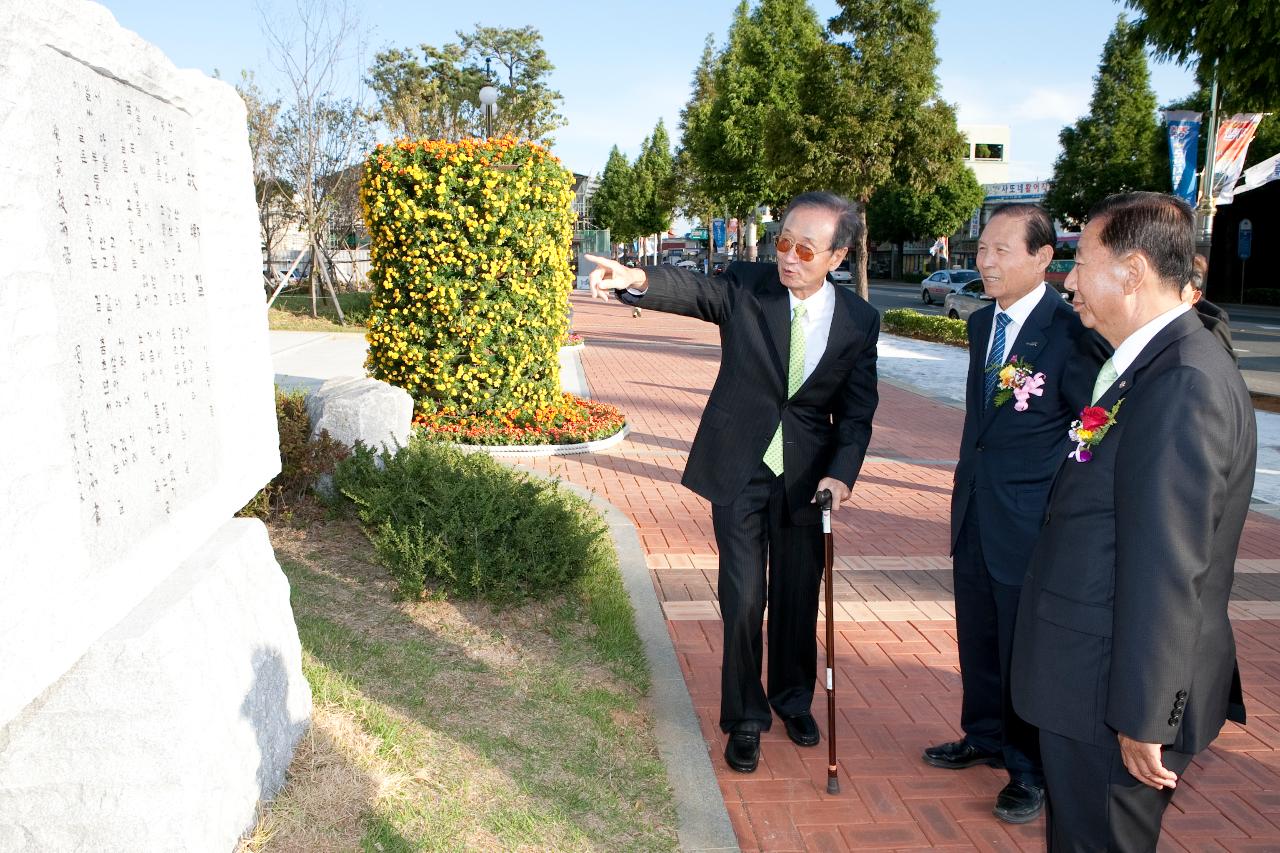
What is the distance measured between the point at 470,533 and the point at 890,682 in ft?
6.77

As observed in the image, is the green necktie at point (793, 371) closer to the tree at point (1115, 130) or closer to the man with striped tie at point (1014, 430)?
the man with striped tie at point (1014, 430)

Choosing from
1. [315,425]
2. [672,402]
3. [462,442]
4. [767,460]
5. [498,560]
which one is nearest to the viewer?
[767,460]

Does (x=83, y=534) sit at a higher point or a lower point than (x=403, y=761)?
higher

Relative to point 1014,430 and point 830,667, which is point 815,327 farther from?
point 830,667

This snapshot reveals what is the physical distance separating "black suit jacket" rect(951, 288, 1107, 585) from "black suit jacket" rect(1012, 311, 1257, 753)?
3.78ft

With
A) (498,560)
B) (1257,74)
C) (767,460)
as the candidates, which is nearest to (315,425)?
(498,560)

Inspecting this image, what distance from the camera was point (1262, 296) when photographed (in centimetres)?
3666

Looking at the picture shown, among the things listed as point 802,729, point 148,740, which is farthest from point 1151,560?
point 148,740

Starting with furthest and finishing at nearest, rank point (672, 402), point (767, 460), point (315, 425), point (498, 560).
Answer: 1. point (672, 402)
2. point (315, 425)
3. point (498, 560)
4. point (767, 460)

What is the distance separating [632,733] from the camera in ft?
12.8

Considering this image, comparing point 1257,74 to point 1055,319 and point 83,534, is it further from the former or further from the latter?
point 83,534

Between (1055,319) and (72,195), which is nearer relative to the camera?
(72,195)

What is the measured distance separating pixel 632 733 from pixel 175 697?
5.92ft

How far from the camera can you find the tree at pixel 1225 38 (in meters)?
10.1
